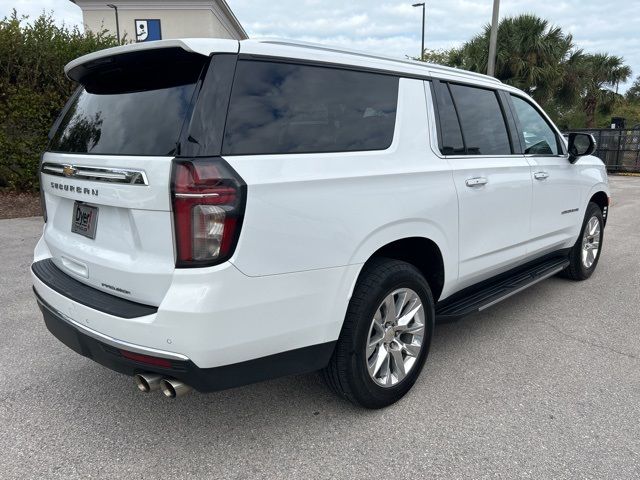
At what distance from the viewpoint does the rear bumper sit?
2.04 metres

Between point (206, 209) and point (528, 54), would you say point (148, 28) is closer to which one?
point (528, 54)

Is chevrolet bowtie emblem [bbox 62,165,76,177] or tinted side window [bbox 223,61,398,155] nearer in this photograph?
tinted side window [bbox 223,61,398,155]

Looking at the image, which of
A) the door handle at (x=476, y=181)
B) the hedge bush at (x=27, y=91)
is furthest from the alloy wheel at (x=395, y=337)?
the hedge bush at (x=27, y=91)

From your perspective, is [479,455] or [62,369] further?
[62,369]

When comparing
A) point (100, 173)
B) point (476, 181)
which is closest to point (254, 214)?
point (100, 173)

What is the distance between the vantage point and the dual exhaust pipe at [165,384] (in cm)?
210

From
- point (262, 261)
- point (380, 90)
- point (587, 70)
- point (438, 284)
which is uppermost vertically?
point (587, 70)

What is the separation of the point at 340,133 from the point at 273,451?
1.61 meters

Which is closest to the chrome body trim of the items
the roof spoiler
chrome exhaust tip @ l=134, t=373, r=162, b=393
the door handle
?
the roof spoiler

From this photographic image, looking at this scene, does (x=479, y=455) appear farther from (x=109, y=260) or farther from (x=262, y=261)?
(x=109, y=260)

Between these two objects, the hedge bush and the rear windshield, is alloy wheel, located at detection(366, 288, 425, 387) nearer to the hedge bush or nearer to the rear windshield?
the rear windshield

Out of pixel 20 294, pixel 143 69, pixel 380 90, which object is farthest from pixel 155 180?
pixel 20 294

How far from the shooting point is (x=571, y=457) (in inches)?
92.7

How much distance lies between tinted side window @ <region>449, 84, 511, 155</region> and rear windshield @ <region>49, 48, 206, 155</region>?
1.88 meters
